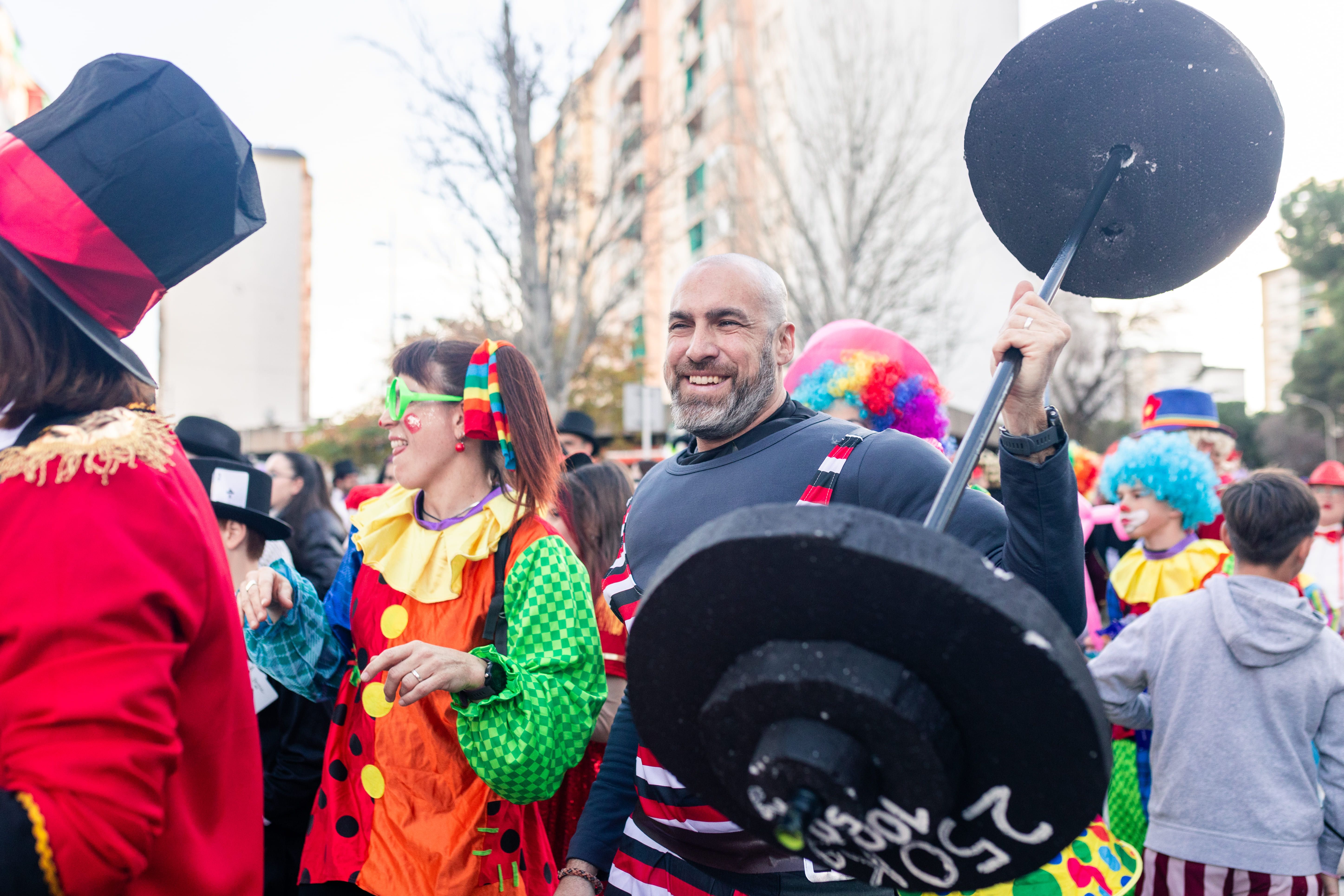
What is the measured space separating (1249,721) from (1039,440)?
1962 mm

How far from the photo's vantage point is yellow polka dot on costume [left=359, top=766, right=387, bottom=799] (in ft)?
7.46

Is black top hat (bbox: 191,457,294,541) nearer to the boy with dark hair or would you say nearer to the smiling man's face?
the boy with dark hair

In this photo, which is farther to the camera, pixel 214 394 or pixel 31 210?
pixel 214 394

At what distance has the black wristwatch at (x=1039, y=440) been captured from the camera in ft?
4.86

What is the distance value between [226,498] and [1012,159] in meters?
3.00

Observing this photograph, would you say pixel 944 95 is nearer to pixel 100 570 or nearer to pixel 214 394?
pixel 100 570

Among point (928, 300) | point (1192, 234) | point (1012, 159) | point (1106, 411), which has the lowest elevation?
point (1106, 411)

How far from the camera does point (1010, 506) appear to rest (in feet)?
5.02

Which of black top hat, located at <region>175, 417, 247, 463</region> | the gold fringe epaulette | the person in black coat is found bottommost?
the person in black coat

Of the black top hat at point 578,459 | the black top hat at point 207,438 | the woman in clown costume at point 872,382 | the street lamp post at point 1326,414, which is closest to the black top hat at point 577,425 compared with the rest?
the black top hat at point 578,459

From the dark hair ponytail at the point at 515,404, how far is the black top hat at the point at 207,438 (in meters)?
1.94

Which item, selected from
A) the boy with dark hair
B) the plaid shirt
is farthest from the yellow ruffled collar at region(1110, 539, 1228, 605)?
the boy with dark hair

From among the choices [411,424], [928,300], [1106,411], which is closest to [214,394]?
[928,300]

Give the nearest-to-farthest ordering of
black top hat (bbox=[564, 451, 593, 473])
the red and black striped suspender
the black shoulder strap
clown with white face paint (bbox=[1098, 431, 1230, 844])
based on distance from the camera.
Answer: the red and black striped suspender
the black shoulder strap
clown with white face paint (bbox=[1098, 431, 1230, 844])
black top hat (bbox=[564, 451, 593, 473])
